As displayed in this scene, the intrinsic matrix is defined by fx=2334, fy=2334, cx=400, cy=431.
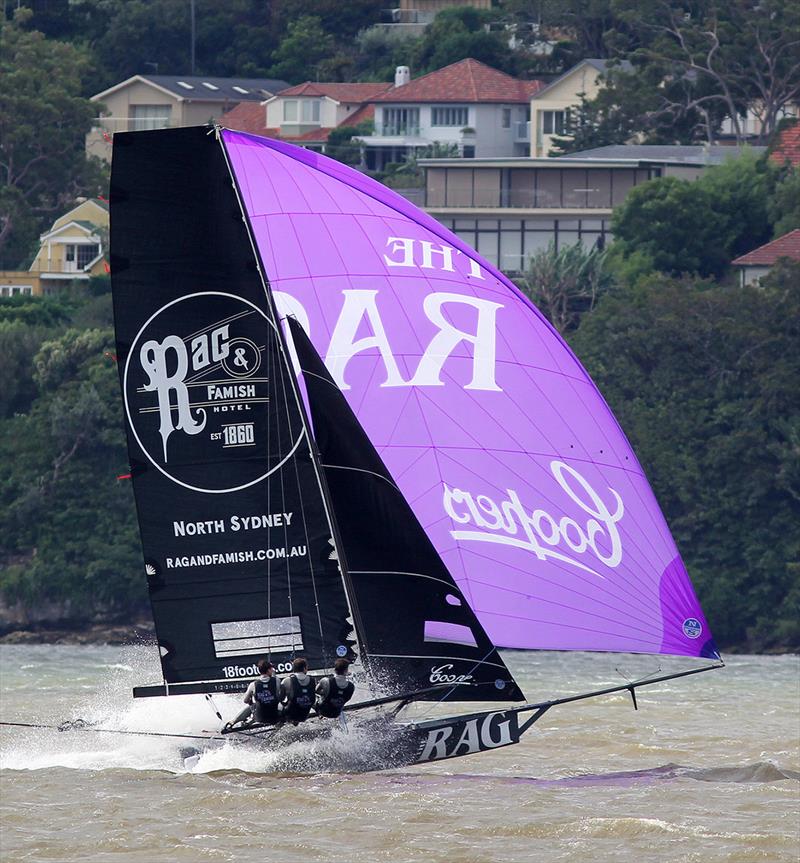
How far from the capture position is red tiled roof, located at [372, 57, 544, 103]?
239 ft

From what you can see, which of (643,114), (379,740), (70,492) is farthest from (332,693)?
(643,114)

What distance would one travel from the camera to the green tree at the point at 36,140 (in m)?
63.8

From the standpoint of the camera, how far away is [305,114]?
7550 cm

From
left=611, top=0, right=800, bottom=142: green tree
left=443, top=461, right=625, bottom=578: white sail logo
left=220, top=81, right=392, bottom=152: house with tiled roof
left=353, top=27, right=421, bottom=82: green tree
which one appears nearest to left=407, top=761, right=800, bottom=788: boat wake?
left=443, top=461, right=625, bottom=578: white sail logo

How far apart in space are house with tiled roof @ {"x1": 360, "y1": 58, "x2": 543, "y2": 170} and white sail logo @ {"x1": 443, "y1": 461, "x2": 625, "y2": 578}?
174 ft

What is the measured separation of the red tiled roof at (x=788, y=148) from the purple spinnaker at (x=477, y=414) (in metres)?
39.8

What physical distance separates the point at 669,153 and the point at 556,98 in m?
9.40

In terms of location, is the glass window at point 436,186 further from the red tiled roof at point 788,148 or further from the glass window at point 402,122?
the glass window at point 402,122

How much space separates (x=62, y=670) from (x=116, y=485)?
12.4 metres

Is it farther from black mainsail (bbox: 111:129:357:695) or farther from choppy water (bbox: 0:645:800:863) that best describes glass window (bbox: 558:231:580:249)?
black mainsail (bbox: 111:129:357:695)

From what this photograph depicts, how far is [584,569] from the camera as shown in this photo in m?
19.5

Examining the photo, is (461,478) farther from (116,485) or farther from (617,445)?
(116,485)

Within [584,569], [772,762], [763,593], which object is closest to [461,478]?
[584,569]

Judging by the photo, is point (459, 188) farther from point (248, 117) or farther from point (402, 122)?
point (248, 117)
